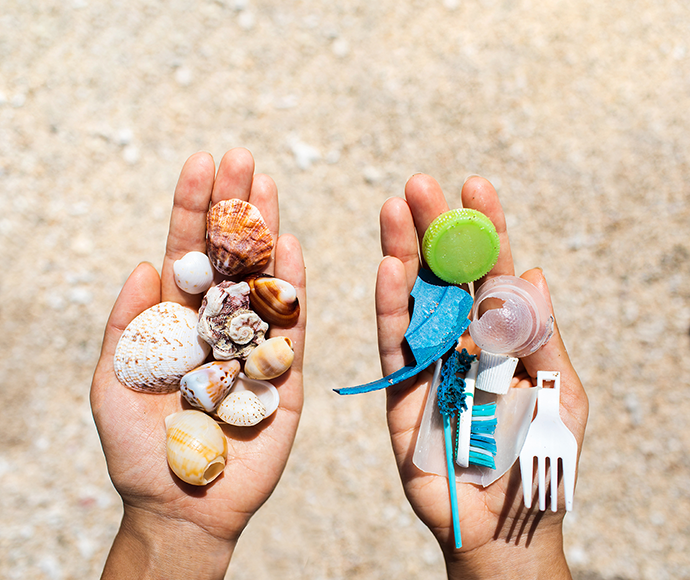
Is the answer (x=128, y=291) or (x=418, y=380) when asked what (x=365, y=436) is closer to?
(x=418, y=380)

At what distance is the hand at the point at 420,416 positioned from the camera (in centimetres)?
218

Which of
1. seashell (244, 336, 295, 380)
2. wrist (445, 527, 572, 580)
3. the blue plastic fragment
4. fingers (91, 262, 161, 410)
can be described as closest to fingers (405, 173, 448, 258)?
the blue plastic fragment

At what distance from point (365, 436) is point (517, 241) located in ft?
4.99

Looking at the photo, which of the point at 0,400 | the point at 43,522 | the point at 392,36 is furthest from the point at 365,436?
the point at 392,36

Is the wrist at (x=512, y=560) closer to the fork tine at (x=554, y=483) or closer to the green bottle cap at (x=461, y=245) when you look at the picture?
the fork tine at (x=554, y=483)

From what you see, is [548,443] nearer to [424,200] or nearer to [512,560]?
[512,560]

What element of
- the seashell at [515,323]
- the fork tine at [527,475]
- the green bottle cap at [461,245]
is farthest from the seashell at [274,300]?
the fork tine at [527,475]

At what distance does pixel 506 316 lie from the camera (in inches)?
86.7

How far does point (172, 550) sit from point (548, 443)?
1537 mm

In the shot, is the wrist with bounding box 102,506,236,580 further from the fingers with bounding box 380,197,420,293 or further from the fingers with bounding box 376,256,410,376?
the fingers with bounding box 380,197,420,293

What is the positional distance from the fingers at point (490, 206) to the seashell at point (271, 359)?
0.99 m

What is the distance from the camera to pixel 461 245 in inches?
92.7

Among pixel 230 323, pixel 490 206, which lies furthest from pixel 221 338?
pixel 490 206

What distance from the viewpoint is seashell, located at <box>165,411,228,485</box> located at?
2096mm
